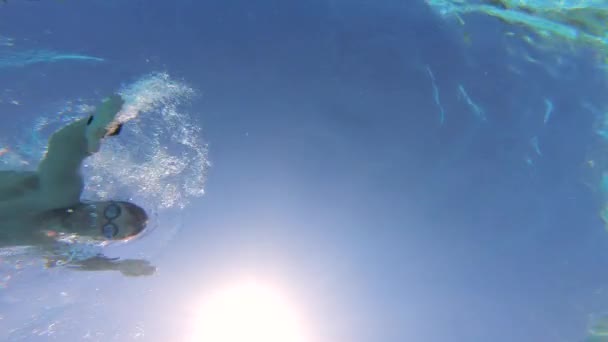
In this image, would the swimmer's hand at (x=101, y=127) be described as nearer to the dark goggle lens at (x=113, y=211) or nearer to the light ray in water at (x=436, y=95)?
the dark goggle lens at (x=113, y=211)

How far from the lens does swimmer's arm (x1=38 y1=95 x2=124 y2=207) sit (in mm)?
4645

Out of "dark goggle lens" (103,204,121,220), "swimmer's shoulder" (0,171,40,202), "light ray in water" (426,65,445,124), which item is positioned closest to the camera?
"dark goggle lens" (103,204,121,220)

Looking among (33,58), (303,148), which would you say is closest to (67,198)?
(33,58)

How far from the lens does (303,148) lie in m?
10.7

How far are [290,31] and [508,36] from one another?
535cm

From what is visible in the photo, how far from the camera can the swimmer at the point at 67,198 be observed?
4.98m

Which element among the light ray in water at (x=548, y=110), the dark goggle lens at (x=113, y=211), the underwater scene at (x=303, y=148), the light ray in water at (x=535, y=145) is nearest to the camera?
the dark goggle lens at (x=113, y=211)

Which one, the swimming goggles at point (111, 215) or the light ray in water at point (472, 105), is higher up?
the light ray in water at point (472, 105)

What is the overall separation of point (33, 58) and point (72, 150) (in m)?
3.20

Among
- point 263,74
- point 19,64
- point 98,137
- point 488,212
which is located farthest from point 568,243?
point 19,64

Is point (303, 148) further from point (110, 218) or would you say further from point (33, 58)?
point (33, 58)

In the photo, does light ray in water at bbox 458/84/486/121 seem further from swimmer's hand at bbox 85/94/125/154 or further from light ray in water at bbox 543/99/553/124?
swimmer's hand at bbox 85/94/125/154

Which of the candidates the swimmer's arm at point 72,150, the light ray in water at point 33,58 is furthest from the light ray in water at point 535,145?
the light ray in water at point 33,58

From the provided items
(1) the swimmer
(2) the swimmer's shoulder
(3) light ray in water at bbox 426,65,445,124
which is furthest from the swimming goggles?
(3) light ray in water at bbox 426,65,445,124
